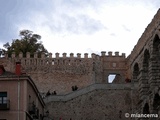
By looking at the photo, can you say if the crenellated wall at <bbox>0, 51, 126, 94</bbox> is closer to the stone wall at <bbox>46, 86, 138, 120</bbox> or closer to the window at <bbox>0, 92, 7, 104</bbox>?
the stone wall at <bbox>46, 86, 138, 120</bbox>

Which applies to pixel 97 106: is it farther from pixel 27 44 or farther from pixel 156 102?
pixel 27 44

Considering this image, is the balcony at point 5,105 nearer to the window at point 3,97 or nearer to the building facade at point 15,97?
the building facade at point 15,97

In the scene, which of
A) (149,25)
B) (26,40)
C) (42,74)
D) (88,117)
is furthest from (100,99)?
(26,40)

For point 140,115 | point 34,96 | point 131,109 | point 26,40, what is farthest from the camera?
point 26,40

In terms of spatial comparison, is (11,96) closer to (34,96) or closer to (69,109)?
(34,96)

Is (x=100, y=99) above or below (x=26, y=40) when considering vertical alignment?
below

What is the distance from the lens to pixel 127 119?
5138 centimetres

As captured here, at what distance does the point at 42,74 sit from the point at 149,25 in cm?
1721

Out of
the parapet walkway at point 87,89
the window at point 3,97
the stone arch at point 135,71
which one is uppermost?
the stone arch at point 135,71

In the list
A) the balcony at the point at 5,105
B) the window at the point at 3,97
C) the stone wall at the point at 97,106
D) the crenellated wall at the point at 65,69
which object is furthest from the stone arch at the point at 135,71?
the balcony at the point at 5,105

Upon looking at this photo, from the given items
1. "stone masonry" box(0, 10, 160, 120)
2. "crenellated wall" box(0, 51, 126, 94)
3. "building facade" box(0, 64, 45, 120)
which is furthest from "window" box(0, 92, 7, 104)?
"crenellated wall" box(0, 51, 126, 94)

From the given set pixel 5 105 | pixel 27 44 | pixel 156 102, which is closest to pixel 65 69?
pixel 27 44

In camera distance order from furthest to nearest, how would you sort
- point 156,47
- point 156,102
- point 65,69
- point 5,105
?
point 65,69 < point 156,47 < point 156,102 < point 5,105

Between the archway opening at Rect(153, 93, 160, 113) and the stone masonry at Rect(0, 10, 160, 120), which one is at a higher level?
the stone masonry at Rect(0, 10, 160, 120)
